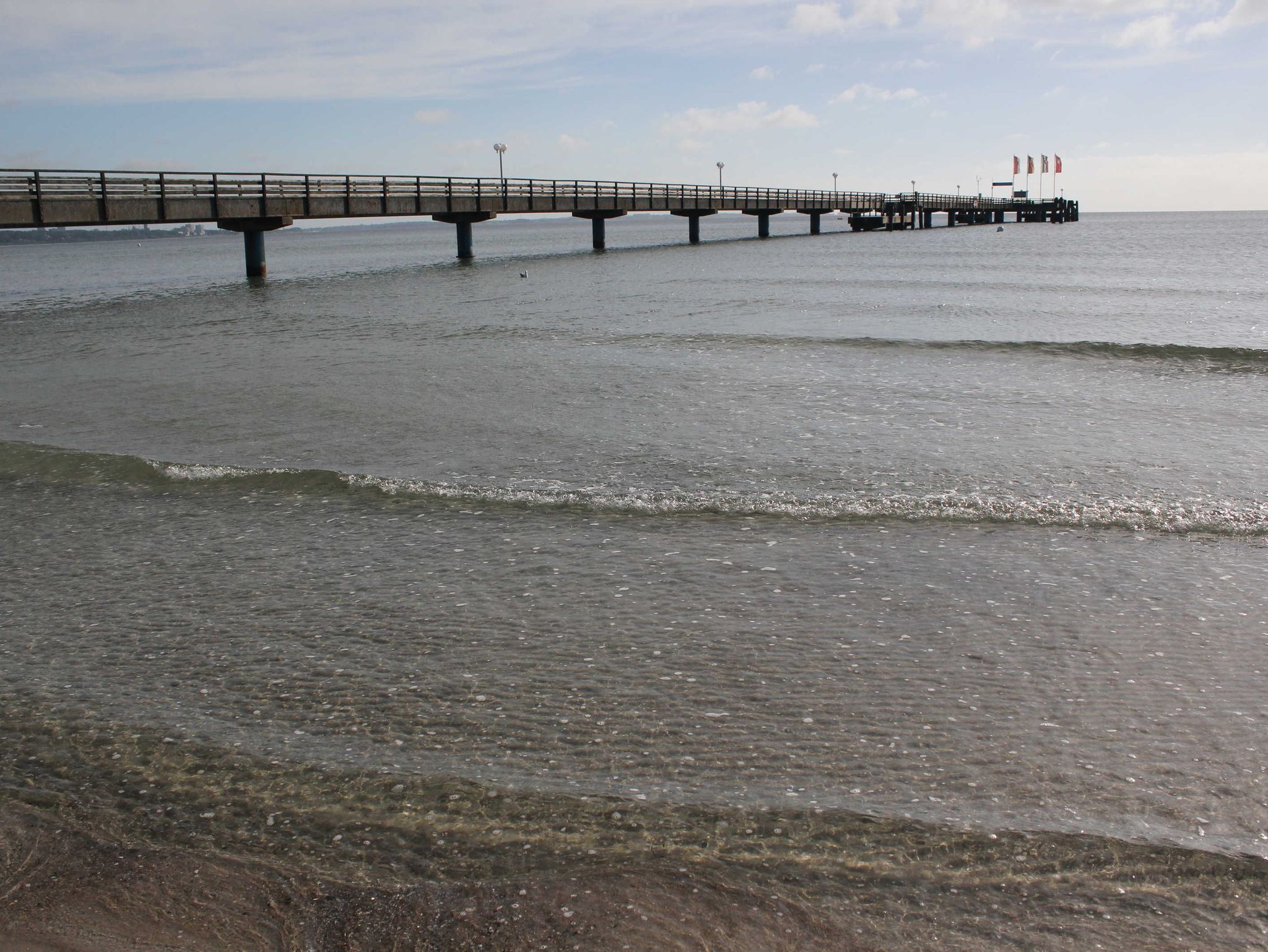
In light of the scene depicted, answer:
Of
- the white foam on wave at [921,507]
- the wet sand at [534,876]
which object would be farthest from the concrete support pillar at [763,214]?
the wet sand at [534,876]

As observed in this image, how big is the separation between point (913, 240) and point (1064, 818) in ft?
255

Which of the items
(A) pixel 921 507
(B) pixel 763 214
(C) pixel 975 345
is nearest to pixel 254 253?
(C) pixel 975 345

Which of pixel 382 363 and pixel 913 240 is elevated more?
pixel 913 240

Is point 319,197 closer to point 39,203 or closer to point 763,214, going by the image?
point 39,203

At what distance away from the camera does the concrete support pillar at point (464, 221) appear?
46969 mm

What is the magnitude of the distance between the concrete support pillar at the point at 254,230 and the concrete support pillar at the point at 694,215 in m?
28.8

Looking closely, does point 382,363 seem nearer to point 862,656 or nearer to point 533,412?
point 533,412

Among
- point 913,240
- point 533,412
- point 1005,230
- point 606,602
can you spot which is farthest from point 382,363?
point 1005,230

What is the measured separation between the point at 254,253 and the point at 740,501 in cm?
3518

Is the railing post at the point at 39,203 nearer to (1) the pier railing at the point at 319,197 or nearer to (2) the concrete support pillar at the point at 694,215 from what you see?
(1) the pier railing at the point at 319,197

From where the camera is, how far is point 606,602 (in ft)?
20.2

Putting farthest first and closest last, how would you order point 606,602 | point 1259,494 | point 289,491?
point 289,491, point 1259,494, point 606,602

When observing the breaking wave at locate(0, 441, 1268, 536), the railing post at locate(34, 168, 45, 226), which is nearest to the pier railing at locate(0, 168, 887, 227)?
the railing post at locate(34, 168, 45, 226)

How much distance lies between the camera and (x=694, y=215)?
6619 centimetres
